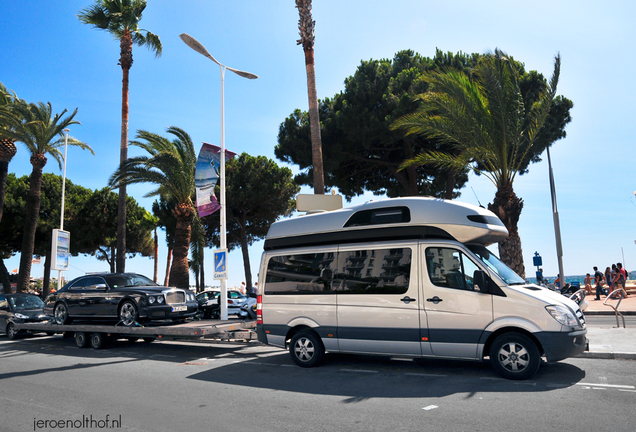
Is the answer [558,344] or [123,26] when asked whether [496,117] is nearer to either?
[558,344]

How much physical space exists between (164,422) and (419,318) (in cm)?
401

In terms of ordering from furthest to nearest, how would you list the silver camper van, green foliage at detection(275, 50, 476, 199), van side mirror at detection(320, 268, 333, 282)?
green foliage at detection(275, 50, 476, 199) → van side mirror at detection(320, 268, 333, 282) → the silver camper van

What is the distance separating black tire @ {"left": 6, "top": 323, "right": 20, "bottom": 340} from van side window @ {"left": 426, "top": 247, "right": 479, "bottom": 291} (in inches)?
577

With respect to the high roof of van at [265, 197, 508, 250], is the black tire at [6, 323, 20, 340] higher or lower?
lower

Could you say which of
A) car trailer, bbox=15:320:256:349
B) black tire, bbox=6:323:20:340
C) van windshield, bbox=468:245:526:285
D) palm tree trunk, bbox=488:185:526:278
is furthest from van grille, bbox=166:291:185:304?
palm tree trunk, bbox=488:185:526:278

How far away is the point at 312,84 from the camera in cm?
1658

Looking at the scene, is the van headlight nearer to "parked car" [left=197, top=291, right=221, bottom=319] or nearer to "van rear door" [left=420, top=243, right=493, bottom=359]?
"van rear door" [left=420, top=243, right=493, bottom=359]

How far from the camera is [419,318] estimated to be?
7.44 meters

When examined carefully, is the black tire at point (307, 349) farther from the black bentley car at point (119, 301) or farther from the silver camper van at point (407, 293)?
the black bentley car at point (119, 301)

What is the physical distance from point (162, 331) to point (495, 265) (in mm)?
7354

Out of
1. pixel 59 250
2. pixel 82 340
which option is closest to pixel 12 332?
pixel 82 340

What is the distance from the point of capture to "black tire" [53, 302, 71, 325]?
13039 millimetres

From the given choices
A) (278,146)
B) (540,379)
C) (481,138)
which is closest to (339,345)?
(540,379)

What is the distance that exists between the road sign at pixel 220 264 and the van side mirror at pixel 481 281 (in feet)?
28.3
